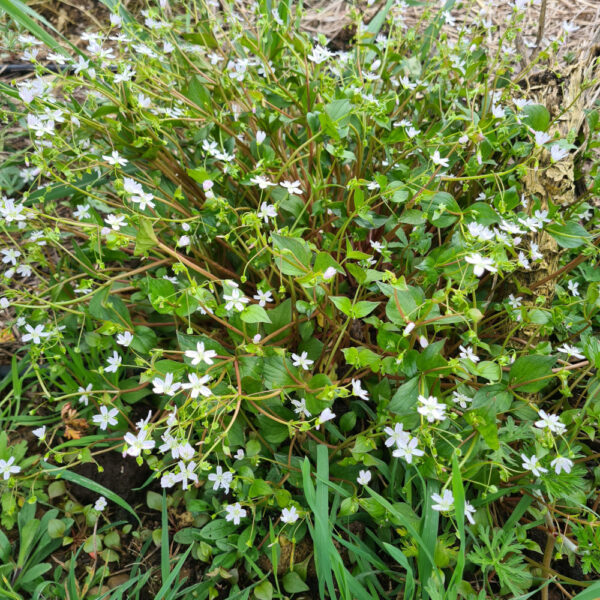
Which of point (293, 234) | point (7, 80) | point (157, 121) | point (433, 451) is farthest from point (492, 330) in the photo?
point (7, 80)

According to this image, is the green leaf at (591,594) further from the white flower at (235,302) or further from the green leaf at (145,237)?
the green leaf at (145,237)

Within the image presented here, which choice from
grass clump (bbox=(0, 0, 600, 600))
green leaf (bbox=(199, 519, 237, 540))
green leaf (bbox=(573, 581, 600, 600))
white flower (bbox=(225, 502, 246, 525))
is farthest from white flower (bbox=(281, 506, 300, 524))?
green leaf (bbox=(573, 581, 600, 600))

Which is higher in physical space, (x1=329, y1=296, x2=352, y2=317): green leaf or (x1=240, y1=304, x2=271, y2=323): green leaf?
(x1=329, y1=296, x2=352, y2=317): green leaf

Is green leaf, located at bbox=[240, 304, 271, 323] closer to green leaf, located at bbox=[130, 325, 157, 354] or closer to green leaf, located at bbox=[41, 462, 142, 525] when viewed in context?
green leaf, located at bbox=[130, 325, 157, 354]

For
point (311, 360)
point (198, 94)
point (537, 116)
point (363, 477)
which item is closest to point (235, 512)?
point (363, 477)

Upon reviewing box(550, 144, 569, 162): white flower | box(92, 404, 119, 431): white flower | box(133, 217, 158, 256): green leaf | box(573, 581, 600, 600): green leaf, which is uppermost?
box(550, 144, 569, 162): white flower

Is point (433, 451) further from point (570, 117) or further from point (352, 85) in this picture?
point (570, 117)

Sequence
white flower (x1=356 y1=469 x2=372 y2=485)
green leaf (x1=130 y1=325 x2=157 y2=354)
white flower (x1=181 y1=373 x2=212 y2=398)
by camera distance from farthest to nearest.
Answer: green leaf (x1=130 y1=325 x2=157 y2=354) < white flower (x1=356 y1=469 x2=372 y2=485) < white flower (x1=181 y1=373 x2=212 y2=398)

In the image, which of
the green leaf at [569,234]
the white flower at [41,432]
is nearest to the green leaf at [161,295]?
the white flower at [41,432]
